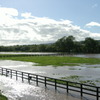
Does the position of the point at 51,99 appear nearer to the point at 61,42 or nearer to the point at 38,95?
the point at 38,95

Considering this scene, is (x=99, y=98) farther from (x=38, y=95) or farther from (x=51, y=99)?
(x=38, y=95)

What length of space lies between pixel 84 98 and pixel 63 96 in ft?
6.54

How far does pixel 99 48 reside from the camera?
184 metres

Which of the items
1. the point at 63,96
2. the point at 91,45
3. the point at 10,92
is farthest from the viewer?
the point at 91,45

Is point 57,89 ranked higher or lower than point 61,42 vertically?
lower

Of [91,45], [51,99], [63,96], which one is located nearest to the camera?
[51,99]

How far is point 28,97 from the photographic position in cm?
1638

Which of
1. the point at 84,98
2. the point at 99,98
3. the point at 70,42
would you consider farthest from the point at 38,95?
the point at 70,42

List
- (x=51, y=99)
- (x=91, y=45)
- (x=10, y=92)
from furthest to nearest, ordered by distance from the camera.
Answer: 1. (x=91, y=45)
2. (x=10, y=92)
3. (x=51, y=99)

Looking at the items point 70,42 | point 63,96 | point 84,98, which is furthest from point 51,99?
point 70,42

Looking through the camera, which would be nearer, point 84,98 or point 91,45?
point 84,98

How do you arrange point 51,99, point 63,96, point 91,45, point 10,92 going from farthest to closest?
1. point 91,45
2. point 10,92
3. point 63,96
4. point 51,99

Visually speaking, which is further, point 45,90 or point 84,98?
point 45,90

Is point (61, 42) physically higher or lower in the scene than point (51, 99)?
higher
